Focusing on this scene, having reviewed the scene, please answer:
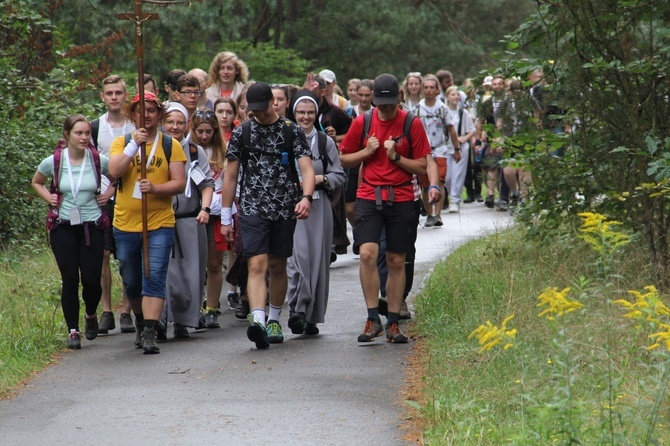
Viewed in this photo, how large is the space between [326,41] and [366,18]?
1.26 m

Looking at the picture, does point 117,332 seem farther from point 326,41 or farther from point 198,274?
point 326,41

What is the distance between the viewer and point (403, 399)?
8.17 metres

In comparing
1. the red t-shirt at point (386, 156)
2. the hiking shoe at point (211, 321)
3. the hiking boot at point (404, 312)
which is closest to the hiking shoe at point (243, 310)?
the hiking shoe at point (211, 321)

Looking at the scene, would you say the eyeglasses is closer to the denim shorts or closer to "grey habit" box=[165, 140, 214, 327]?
"grey habit" box=[165, 140, 214, 327]

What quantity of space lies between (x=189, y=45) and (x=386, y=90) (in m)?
18.1

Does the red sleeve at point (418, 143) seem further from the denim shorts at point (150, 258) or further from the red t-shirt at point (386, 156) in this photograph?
the denim shorts at point (150, 258)

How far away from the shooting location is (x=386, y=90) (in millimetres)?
10141

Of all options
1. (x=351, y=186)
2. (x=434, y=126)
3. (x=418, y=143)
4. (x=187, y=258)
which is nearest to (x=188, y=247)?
(x=187, y=258)

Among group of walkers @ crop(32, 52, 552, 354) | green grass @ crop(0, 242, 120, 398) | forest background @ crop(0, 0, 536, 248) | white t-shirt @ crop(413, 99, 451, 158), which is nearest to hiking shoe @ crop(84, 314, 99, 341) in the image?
group of walkers @ crop(32, 52, 552, 354)

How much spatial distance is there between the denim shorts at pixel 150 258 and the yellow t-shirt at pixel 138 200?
56mm

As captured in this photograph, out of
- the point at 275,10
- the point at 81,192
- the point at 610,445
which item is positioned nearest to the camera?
the point at 610,445

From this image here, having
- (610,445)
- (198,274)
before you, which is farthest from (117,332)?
(610,445)

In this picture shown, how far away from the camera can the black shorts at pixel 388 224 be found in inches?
404

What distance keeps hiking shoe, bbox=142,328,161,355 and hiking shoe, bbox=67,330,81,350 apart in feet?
1.92
